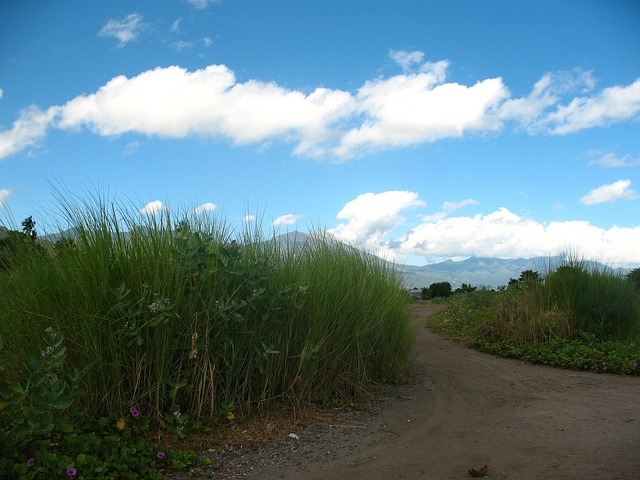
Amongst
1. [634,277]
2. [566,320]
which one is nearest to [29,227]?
[566,320]

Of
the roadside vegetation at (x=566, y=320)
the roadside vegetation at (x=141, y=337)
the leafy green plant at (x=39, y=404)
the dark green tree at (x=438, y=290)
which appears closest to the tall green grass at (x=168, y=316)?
the roadside vegetation at (x=141, y=337)

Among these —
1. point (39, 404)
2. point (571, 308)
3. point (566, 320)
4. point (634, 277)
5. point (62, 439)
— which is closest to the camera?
point (39, 404)

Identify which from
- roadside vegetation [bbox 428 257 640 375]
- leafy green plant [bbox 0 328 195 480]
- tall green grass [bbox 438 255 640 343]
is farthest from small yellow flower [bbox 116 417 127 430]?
tall green grass [bbox 438 255 640 343]

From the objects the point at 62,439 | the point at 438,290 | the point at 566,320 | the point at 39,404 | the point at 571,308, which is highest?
the point at 438,290

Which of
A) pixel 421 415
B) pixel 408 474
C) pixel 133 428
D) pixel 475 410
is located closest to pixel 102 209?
Answer: pixel 133 428

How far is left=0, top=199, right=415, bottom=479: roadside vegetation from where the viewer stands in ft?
13.3

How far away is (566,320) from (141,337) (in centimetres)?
861

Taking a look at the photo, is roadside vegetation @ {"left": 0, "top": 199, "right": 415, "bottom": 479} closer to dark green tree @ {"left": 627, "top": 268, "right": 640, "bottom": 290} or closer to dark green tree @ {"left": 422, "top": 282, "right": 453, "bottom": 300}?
dark green tree @ {"left": 627, "top": 268, "right": 640, "bottom": 290}

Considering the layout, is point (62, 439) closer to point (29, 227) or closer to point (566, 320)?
point (29, 227)

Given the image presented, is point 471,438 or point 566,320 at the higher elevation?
point 566,320

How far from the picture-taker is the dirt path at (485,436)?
13.9 feet

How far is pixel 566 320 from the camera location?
34.5ft

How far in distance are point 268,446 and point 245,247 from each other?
199 centimetres

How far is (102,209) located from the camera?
191 inches
